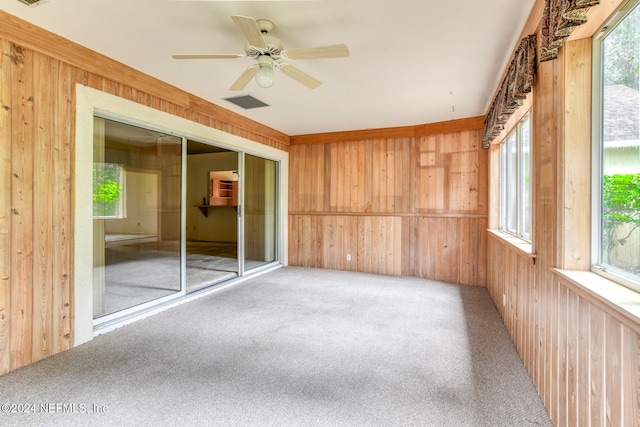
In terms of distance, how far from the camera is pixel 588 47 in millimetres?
1625

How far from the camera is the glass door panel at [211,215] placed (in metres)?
5.36

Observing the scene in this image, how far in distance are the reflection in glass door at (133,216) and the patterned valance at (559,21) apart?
3539mm

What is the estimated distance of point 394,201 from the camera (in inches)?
213

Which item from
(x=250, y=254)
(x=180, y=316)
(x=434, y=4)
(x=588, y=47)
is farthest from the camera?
(x=250, y=254)

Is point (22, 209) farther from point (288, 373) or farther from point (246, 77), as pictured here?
point (288, 373)

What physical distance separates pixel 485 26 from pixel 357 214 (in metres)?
3.68

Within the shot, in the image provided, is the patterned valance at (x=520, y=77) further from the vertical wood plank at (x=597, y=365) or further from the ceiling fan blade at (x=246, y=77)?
the ceiling fan blade at (x=246, y=77)

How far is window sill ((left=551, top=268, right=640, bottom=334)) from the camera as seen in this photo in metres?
1.05

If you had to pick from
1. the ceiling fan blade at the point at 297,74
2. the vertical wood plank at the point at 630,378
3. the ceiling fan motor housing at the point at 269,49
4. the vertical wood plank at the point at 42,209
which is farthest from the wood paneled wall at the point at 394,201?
the vertical wood plank at the point at 42,209

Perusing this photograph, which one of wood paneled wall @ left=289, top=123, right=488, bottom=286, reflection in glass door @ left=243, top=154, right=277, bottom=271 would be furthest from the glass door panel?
wood paneled wall @ left=289, top=123, right=488, bottom=286

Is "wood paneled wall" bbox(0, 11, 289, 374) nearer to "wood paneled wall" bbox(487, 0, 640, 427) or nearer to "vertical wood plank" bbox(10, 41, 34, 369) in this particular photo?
"vertical wood plank" bbox(10, 41, 34, 369)

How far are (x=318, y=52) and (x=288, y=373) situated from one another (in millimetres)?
2288

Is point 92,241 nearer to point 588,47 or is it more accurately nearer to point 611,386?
point 611,386

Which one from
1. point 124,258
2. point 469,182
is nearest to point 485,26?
point 469,182
